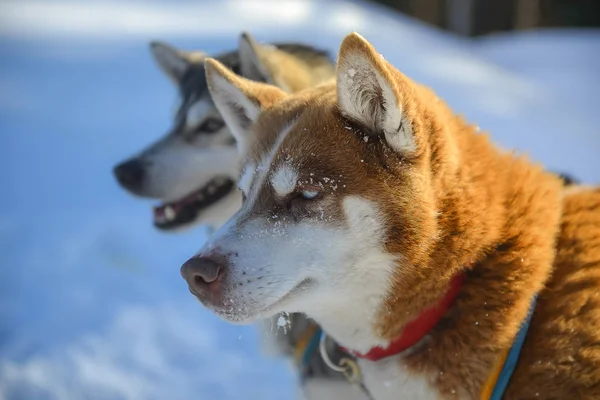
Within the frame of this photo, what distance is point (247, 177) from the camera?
213 centimetres

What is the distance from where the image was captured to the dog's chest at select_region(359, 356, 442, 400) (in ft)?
6.31

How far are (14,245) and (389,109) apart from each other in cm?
340

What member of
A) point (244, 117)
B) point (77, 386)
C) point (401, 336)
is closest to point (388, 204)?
point (401, 336)

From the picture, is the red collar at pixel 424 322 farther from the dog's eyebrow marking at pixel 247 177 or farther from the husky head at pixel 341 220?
the dog's eyebrow marking at pixel 247 177

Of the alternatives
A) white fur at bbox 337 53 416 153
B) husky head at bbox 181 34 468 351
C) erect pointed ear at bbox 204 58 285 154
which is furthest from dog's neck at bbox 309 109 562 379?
erect pointed ear at bbox 204 58 285 154

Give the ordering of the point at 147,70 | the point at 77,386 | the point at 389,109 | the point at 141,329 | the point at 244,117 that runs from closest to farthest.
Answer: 1. the point at 389,109
2. the point at 244,117
3. the point at 77,386
4. the point at 141,329
5. the point at 147,70

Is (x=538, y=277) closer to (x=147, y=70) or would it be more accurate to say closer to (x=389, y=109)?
(x=389, y=109)

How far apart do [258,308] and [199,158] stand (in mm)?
1548

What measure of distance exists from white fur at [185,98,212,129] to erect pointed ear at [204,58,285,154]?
83cm

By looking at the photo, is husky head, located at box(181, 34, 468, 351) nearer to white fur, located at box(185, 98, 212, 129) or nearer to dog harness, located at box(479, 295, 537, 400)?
dog harness, located at box(479, 295, 537, 400)

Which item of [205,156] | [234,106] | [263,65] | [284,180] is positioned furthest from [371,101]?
[205,156]

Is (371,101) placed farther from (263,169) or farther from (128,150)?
(128,150)

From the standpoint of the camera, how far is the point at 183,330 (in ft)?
12.4

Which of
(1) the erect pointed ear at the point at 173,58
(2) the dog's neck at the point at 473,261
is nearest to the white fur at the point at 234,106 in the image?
(2) the dog's neck at the point at 473,261
